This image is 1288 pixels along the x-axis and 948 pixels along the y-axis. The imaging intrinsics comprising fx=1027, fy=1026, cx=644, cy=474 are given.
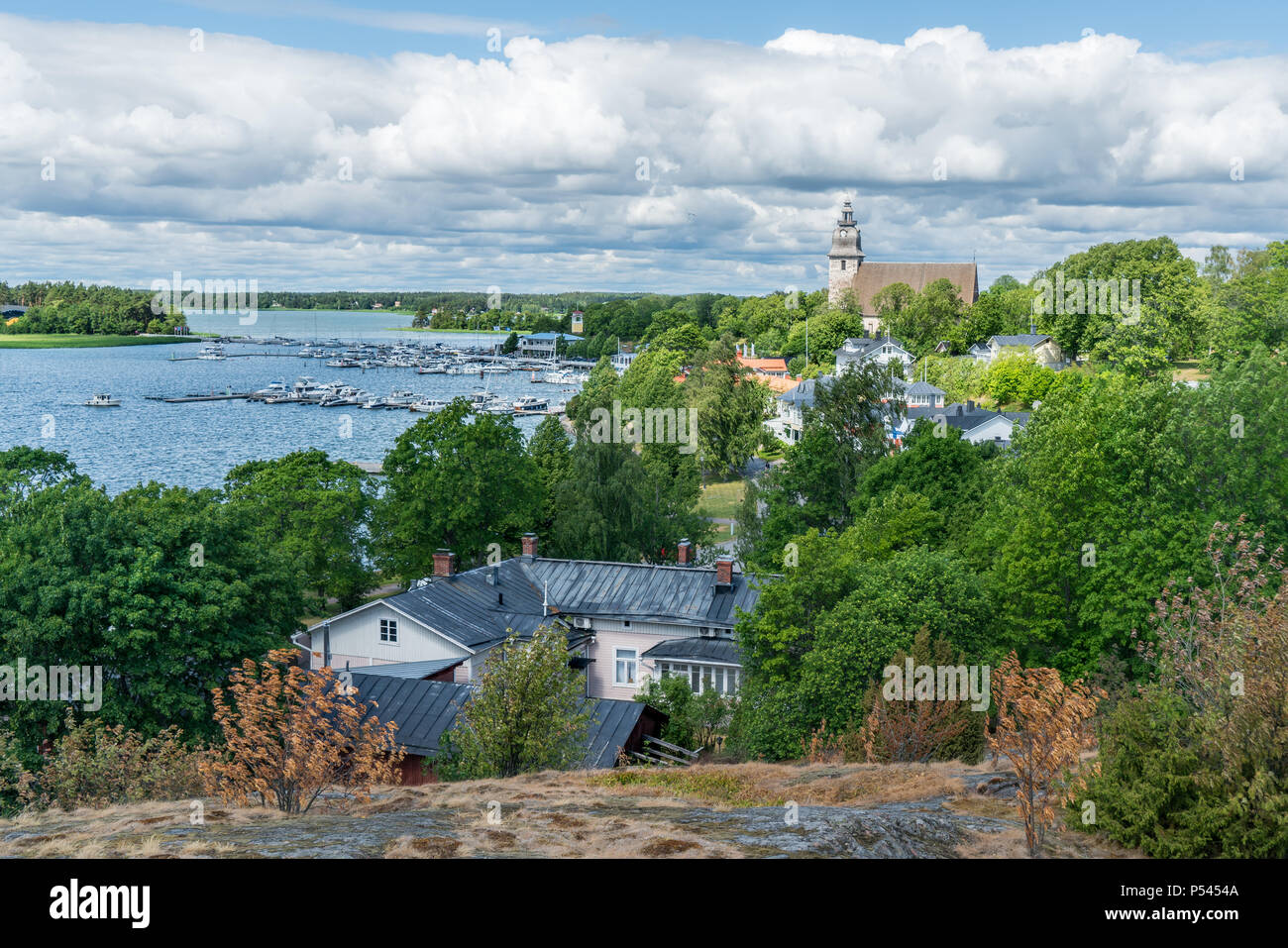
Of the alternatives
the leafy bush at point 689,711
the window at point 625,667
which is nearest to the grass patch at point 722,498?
the window at point 625,667

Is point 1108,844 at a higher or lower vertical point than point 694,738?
higher

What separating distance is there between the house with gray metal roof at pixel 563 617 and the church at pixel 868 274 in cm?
12533

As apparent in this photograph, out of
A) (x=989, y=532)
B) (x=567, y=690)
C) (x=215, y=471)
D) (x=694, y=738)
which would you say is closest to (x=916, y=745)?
(x=567, y=690)

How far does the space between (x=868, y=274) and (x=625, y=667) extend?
14220cm

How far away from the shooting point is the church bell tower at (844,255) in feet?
561

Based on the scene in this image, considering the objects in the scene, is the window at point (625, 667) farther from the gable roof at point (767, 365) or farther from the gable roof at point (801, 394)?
the gable roof at point (767, 365)

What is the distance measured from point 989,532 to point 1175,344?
69.2 m

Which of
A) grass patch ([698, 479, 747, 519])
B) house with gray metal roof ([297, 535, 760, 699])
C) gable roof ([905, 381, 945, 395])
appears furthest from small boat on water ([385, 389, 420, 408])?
house with gray metal roof ([297, 535, 760, 699])

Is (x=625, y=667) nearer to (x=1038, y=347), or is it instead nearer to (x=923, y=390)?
(x=923, y=390)

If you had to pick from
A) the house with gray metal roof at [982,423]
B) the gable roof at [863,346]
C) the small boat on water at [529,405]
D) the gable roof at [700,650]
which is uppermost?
the gable roof at [863,346]

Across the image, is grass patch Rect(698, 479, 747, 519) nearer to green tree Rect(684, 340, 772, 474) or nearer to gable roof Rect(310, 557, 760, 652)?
green tree Rect(684, 340, 772, 474)

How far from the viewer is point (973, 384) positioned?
9675 cm

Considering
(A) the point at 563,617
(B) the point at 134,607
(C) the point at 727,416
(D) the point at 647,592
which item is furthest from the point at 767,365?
(B) the point at 134,607

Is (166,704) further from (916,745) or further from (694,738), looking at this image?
(916,745)
